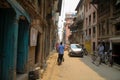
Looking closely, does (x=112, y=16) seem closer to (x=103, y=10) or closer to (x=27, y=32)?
(x=103, y=10)

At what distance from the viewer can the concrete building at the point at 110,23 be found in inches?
789

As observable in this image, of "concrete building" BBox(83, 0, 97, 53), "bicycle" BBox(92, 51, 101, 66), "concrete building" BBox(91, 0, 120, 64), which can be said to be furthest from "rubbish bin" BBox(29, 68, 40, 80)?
"concrete building" BBox(83, 0, 97, 53)

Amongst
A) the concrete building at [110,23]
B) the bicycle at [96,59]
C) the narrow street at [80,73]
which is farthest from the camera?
the bicycle at [96,59]

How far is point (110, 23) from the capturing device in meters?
22.6

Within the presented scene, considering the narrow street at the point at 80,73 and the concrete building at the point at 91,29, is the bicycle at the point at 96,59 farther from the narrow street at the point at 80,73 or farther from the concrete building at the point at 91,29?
the concrete building at the point at 91,29

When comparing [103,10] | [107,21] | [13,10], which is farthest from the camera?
[103,10]

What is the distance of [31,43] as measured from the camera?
10352 millimetres

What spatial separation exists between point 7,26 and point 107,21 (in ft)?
59.0

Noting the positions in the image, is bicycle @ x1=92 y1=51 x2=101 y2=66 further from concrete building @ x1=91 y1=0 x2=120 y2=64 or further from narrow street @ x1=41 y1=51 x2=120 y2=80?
narrow street @ x1=41 y1=51 x2=120 y2=80

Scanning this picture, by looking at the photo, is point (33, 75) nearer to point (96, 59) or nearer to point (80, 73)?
point (80, 73)

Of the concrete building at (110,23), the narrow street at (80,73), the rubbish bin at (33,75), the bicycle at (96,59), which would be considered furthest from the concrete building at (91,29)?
the rubbish bin at (33,75)

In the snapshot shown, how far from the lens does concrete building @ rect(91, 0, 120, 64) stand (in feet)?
65.7

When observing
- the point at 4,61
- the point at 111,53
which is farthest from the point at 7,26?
the point at 111,53

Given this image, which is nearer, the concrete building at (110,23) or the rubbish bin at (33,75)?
the rubbish bin at (33,75)
